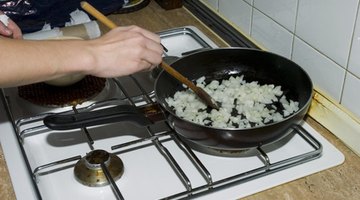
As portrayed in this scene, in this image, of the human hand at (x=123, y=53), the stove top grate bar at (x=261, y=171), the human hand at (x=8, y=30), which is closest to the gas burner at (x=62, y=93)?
the human hand at (x=8, y=30)

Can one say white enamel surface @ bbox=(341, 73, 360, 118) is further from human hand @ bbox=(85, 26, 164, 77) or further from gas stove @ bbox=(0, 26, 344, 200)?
human hand @ bbox=(85, 26, 164, 77)

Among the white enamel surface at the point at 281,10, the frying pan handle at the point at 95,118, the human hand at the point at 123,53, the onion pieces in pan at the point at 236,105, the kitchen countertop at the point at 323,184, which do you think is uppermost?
the human hand at the point at 123,53

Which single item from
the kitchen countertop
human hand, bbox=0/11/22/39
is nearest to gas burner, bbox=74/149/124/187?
the kitchen countertop

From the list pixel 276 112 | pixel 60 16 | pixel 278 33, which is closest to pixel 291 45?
pixel 278 33

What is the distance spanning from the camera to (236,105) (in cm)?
101

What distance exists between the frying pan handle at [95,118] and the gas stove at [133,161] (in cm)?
6

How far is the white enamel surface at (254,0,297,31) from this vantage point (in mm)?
1072

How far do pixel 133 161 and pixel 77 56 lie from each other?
24cm

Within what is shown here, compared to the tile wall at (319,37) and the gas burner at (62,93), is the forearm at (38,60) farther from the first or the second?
the tile wall at (319,37)

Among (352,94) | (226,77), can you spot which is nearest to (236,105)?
(226,77)

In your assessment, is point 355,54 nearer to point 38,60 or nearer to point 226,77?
point 226,77

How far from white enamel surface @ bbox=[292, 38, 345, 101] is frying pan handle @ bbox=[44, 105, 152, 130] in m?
0.36

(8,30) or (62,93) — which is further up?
(8,30)

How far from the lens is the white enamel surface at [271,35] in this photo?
1122 millimetres
